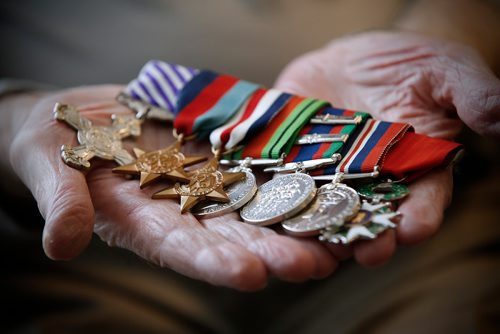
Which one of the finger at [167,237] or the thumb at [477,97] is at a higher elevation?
the thumb at [477,97]

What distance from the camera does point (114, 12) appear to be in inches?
111

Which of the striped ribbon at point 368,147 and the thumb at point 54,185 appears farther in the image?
the striped ribbon at point 368,147

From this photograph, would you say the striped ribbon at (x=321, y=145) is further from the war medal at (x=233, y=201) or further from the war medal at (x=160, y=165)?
the war medal at (x=160, y=165)

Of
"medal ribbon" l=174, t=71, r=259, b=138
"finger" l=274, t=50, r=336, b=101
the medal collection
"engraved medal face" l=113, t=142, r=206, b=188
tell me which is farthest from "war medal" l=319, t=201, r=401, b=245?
"finger" l=274, t=50, r=336, b=101

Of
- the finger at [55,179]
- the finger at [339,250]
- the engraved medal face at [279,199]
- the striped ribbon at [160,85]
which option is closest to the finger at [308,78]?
the striped ribbon at [160,85]

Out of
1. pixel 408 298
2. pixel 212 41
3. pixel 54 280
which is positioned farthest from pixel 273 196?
pixel 212 41

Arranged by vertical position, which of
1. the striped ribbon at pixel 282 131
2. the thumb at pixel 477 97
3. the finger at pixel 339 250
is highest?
the thumb at pixel 477 97

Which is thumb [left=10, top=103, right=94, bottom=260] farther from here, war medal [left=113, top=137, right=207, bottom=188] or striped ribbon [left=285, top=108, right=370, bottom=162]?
striped ribbon [left=285, top=108, right=370, bottom=162]

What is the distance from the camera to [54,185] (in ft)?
4.58

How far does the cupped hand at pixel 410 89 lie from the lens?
1.25 metres

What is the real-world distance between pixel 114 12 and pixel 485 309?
2401 mm

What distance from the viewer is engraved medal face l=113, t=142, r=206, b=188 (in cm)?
156

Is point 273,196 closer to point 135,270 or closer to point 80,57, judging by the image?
point 135,270

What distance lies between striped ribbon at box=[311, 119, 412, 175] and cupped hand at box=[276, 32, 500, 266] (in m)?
0.13
